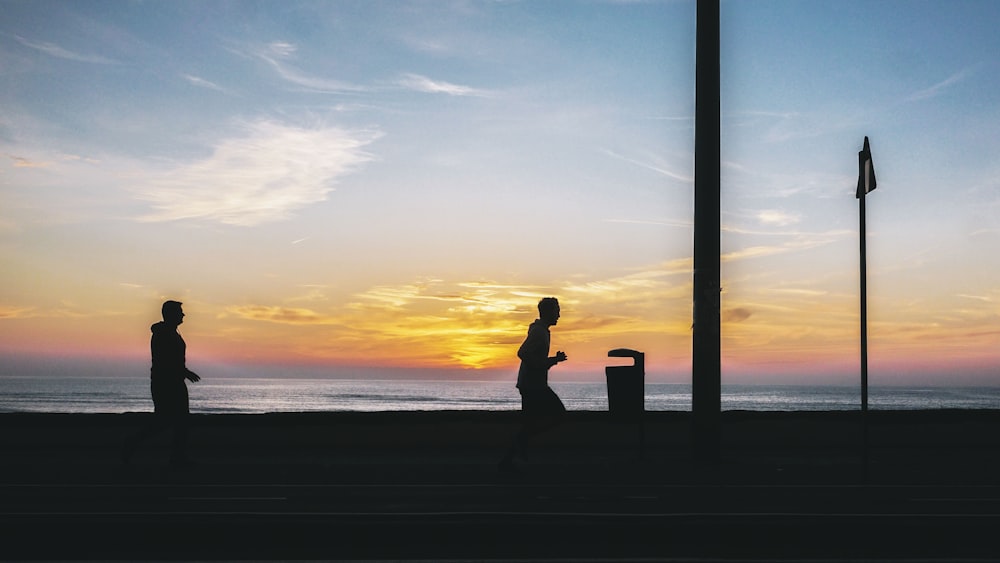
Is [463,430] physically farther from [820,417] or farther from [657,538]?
[657,538]

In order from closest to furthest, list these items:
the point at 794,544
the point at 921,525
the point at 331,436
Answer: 1. the point at 794,544
2. the point at 921,525
3. the point at 331,436

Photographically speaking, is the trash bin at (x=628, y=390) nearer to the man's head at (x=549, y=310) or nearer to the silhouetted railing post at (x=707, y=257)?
the silhouetted railing post at (x=707, y=257)

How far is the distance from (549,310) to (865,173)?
12.1ft

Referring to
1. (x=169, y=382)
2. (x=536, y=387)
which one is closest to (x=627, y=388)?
(x=536, y=387)

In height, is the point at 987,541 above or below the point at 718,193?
below

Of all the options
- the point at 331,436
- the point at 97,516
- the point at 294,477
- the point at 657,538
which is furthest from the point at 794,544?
the point at 331,436

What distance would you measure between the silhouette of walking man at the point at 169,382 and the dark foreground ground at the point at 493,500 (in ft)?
1.13

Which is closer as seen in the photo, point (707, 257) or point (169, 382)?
point (169, 382)

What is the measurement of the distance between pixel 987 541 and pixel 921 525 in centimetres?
75

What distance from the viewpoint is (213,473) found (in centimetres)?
1148

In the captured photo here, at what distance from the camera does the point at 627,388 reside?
13.1 meters

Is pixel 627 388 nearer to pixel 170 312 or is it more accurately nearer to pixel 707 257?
pixel 707 257

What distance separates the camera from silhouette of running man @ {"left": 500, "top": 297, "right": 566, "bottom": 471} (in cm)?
1169

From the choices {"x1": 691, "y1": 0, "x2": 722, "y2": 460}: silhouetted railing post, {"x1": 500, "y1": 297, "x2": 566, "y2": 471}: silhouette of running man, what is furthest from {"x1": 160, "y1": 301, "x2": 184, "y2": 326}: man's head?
{"x1": 691, "y1": 0, "x2": 722, "y2": 460}: silhouetted railing post
